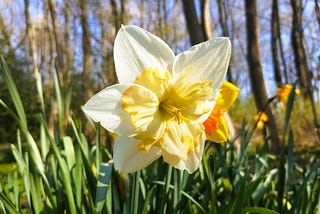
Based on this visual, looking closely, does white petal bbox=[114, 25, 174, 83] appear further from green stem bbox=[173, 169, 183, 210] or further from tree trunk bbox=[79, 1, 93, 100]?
tree trunk bbox=[79, 1, 93, 100]

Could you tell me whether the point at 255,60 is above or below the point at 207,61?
below

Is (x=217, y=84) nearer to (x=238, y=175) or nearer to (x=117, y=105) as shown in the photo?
(x=117, y=105)

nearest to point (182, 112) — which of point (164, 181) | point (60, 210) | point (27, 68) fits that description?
point (164, 181)

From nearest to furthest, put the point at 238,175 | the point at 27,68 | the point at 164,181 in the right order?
the point at 164,181, the point at 238,175, the point at 27,68

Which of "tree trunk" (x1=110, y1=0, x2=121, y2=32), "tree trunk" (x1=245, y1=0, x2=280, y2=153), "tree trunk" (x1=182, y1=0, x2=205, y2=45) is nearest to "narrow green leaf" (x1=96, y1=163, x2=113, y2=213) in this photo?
"tree trunk" (x1=182, y1=0, x2=205, y2=45)

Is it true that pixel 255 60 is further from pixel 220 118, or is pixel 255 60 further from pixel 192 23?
pixel 220 118

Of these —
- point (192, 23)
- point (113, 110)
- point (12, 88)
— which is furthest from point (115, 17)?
point (113, 110)

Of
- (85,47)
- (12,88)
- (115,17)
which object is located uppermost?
(115,17)
